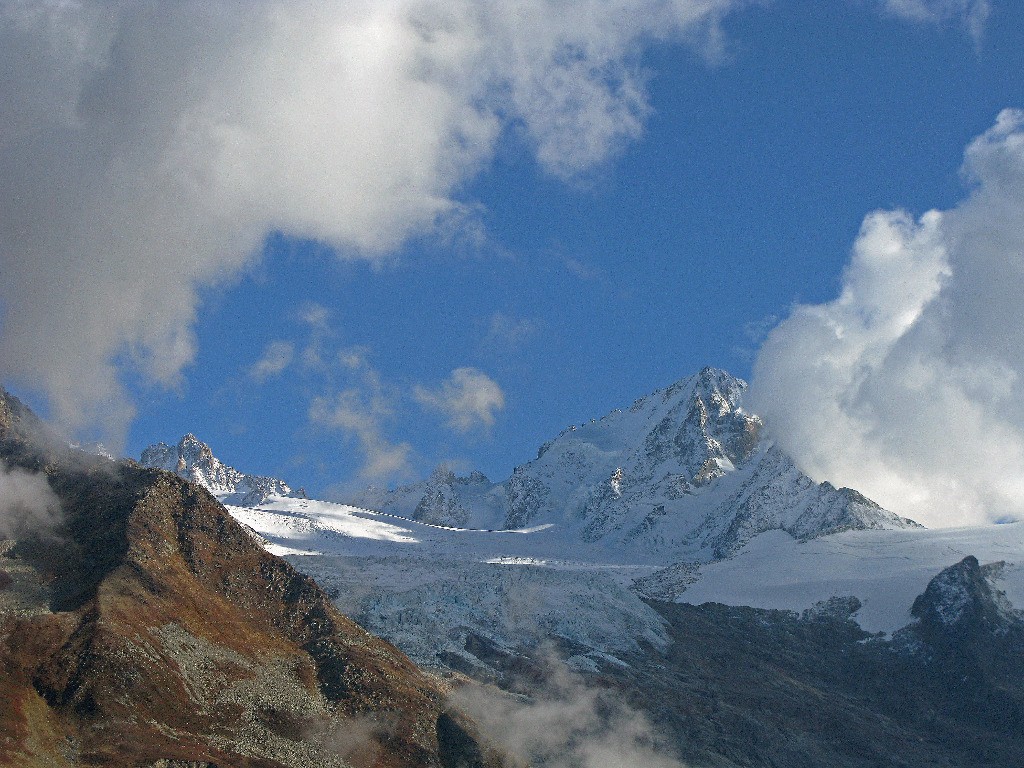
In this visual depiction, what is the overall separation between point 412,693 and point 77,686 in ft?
179

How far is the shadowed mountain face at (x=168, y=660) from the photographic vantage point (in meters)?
140

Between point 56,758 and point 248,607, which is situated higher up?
point 248,607

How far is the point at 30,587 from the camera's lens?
530 ft

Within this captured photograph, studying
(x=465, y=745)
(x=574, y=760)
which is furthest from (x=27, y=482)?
(x=574, y=760)

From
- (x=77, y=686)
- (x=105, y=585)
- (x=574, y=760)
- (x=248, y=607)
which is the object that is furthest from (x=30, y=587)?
(x=574, y=760)

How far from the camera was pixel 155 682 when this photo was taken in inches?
5940

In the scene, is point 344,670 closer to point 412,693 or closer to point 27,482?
point 412,693

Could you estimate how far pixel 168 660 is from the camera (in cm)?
15688

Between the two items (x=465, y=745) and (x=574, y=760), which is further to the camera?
(x=574, y=760)

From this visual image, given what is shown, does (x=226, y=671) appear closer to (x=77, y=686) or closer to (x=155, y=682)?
(x=155, y=682)

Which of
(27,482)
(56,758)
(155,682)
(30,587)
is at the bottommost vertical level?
(56,758)

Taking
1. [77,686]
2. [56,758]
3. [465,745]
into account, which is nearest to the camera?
[56,758]

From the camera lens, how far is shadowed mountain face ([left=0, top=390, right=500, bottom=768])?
14012cm

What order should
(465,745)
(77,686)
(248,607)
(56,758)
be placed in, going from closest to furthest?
→ (56,758) → (77,686) → (465,745) → (248,607)
